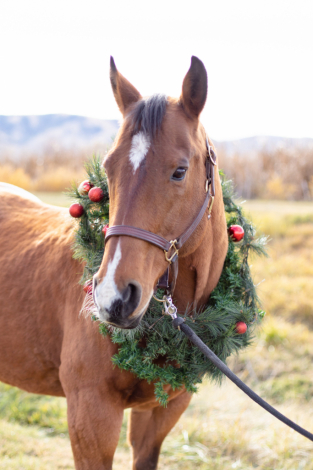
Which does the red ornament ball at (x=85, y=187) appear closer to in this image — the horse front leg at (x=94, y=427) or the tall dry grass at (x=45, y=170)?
the horse front leg at (x=94, y=427)

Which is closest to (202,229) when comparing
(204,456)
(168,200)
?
(168,200)

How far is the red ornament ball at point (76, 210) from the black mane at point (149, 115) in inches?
28.2

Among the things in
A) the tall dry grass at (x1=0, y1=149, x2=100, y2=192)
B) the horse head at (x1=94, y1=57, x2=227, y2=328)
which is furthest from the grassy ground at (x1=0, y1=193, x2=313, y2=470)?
the tall dry grass at (x1=0, y1=149, x2=100, y2=192)

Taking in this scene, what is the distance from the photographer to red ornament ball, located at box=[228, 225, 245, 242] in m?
2.46

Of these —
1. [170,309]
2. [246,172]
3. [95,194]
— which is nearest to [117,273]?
[170,309]

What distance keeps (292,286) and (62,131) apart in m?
74.4

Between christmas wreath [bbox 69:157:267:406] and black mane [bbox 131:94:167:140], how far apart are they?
571 millimetres

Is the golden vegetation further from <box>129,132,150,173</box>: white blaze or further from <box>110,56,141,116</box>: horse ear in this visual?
<box>129,132,150,173</box>: white blaze

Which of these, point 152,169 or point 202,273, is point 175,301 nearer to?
point 202,273

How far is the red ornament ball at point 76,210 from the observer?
2328 mm

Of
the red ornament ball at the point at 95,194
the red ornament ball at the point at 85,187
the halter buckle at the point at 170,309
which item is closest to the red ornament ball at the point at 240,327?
the halter buckle at the point at 170,309

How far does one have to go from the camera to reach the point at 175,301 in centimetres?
220

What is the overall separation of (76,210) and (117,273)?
892 mm

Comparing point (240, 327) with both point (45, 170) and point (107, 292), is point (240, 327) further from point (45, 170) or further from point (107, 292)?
point (45, 170)
